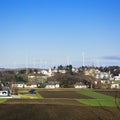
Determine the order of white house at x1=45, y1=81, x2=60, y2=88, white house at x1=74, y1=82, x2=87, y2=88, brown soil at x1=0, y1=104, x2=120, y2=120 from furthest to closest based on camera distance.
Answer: white house at x1=74, y1=82, x2=87, y2=88, white house at x1=45, y1=81, x2=60, y2=88, brown soil at x1=0, y1=104, x2=120, y2=120

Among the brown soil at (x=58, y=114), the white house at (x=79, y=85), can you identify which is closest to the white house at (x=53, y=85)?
the white house at (x=79, y=85)

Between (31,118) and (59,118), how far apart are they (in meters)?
1.98

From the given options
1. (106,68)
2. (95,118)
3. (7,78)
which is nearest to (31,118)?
(95,118)

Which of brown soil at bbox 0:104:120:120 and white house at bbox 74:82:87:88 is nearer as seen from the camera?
brown soil at bbox 0:104:120:120

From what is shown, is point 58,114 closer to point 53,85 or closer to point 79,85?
point 53,85

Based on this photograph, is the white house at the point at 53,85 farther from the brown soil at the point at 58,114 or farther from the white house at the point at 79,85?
the brown soil at the point at 58,114

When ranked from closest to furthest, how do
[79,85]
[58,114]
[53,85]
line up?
[58,114] < [53,85] < [79,85]

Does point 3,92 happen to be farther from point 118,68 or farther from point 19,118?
point 118,68

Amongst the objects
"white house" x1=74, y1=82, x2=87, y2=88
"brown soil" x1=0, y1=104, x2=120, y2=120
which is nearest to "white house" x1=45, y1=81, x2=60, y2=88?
"white house" x1=74, y1=82, x2=87, y2=88

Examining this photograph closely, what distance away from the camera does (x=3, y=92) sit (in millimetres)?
57938

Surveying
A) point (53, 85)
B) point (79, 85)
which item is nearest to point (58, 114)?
point (53, 85)

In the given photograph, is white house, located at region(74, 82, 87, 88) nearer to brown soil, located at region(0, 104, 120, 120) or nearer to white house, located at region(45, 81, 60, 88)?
white house, located at region(45, 81, 60, 88)

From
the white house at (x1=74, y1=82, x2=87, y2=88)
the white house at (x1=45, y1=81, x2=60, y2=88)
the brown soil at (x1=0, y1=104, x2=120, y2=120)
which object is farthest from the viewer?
the white house at (x1=74, y1=82, x2=87, y2=88)

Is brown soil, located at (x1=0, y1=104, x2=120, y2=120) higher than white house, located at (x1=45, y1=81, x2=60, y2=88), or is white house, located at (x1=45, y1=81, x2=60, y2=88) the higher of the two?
white house, located at (x1=45, y1=81, x2=60, y2=88)
